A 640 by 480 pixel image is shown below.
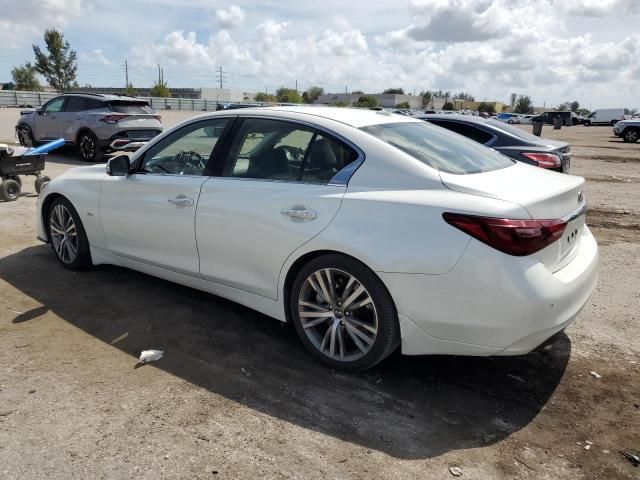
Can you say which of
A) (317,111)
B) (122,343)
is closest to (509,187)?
(317,111)

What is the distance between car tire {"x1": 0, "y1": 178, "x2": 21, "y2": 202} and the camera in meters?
8.29

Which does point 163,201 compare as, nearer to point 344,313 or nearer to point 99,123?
point 344,313

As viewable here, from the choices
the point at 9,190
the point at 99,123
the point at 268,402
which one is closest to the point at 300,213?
the point at 268,402

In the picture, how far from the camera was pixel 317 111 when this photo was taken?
3891mm

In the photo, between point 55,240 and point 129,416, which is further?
point 55,240

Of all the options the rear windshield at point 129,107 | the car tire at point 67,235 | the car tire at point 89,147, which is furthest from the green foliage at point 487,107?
the car tire at point 67,235

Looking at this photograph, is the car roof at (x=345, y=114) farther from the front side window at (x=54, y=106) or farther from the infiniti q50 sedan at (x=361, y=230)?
the front side window at (x=54, y=106)

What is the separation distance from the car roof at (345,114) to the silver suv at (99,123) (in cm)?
1009

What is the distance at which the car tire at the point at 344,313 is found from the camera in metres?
3.16

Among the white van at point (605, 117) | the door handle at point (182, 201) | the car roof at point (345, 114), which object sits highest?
the white van at point (605, 117)

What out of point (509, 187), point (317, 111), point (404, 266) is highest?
point (317, 111)

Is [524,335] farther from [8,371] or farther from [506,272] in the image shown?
[8,371]

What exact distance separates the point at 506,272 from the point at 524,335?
371mm

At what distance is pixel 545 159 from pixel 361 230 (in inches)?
239
